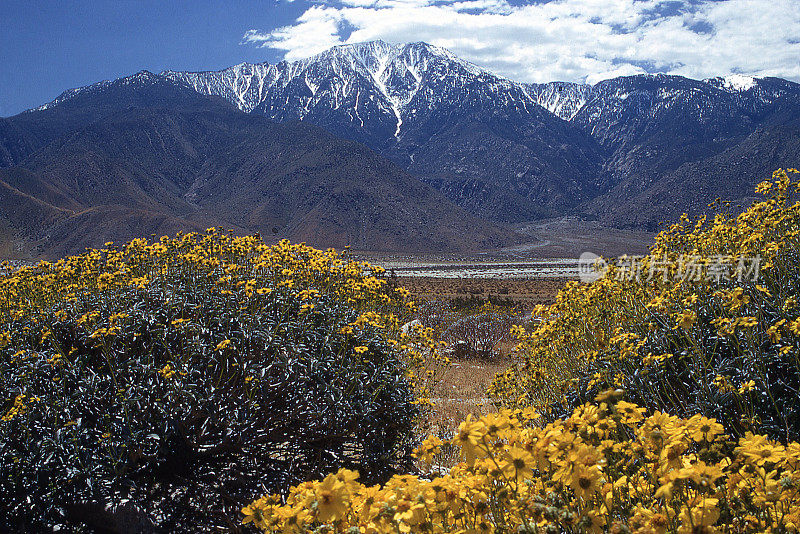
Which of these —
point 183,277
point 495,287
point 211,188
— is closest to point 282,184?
point 211,188

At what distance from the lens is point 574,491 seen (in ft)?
5.63

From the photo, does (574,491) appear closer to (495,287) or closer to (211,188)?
(495,287)

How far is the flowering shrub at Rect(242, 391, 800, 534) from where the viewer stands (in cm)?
154

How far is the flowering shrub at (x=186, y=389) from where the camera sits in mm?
3191

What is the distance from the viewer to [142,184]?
358ft

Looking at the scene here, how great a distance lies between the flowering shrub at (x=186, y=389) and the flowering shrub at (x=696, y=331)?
4.47ft

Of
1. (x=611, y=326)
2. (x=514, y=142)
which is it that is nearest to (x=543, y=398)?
(x=611, y=326)

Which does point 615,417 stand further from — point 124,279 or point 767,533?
point 124,279

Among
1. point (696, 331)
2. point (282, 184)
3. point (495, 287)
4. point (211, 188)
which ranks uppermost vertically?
point (211, 188)

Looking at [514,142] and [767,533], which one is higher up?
[514,142]

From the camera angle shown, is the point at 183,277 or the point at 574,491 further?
the point at 183,277

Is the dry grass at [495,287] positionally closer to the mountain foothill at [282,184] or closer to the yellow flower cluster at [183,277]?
the yellow flower cluster at [183,277]

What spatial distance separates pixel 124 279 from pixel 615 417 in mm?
4207

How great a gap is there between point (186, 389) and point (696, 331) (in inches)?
136
